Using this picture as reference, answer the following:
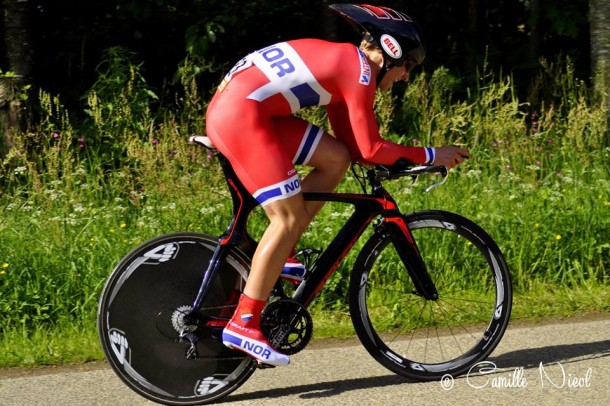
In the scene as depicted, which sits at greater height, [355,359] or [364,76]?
[364,76]

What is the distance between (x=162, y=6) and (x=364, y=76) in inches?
211

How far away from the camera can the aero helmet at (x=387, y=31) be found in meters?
4.84

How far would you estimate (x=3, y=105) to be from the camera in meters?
8.34

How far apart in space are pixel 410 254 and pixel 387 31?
107cm

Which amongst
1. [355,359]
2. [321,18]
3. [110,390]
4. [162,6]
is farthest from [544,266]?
[162,6]

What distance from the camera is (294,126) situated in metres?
4.93

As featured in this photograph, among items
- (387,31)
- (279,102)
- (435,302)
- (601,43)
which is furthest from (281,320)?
(601,43)

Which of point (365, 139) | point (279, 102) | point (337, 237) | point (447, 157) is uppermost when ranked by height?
point (279, 102)

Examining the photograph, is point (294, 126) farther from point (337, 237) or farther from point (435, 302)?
point (435, 302)

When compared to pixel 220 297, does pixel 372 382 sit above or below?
below

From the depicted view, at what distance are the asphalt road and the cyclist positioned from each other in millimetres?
355

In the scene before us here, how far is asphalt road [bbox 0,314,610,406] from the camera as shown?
498 centimetres

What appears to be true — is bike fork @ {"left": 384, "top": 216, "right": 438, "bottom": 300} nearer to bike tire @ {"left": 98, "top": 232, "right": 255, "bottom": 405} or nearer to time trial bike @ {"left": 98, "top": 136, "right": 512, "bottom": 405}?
time trial bike @ {"left": 98, "top": 136, "right": 512, "bottom": 405}

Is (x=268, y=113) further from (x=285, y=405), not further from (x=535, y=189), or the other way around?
(x=535, y=189)
